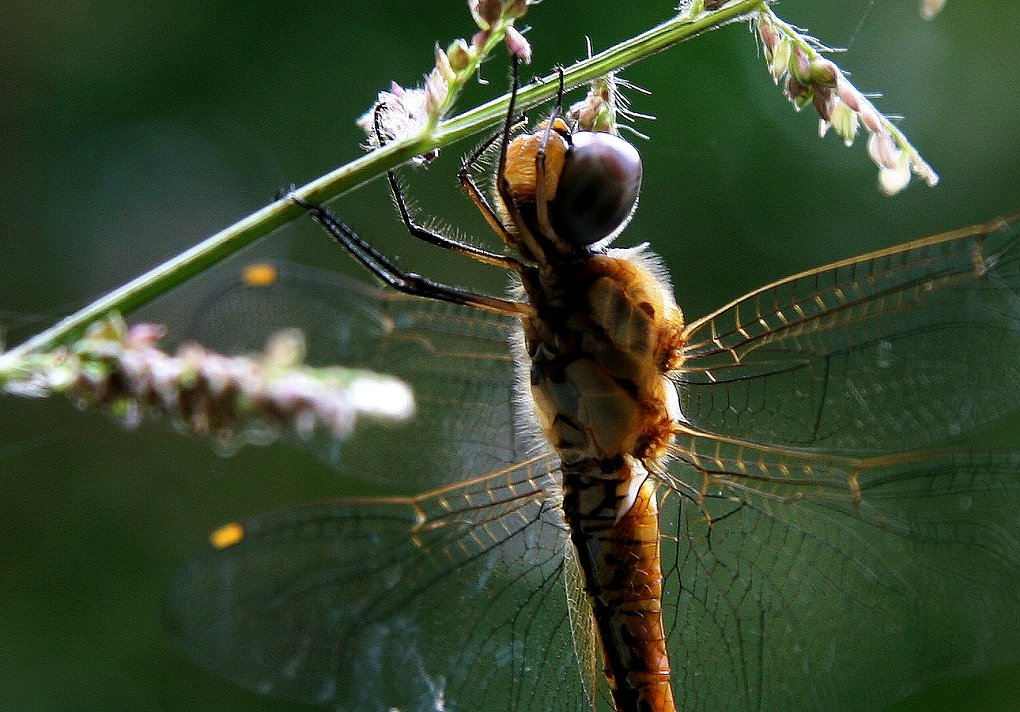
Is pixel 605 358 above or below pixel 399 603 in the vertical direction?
above

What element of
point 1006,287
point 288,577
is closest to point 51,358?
point 288,577

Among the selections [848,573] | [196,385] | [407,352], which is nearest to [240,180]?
[407,352]

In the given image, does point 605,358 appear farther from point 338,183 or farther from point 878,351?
point 338,183

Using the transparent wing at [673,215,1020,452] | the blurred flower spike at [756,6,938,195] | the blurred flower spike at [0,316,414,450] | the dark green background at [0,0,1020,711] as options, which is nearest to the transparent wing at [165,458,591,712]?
the blurred flower spike at [0,316,414,450]

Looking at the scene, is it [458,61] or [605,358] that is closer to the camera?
[458,61]

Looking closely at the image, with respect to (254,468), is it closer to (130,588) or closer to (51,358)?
(130,588)
